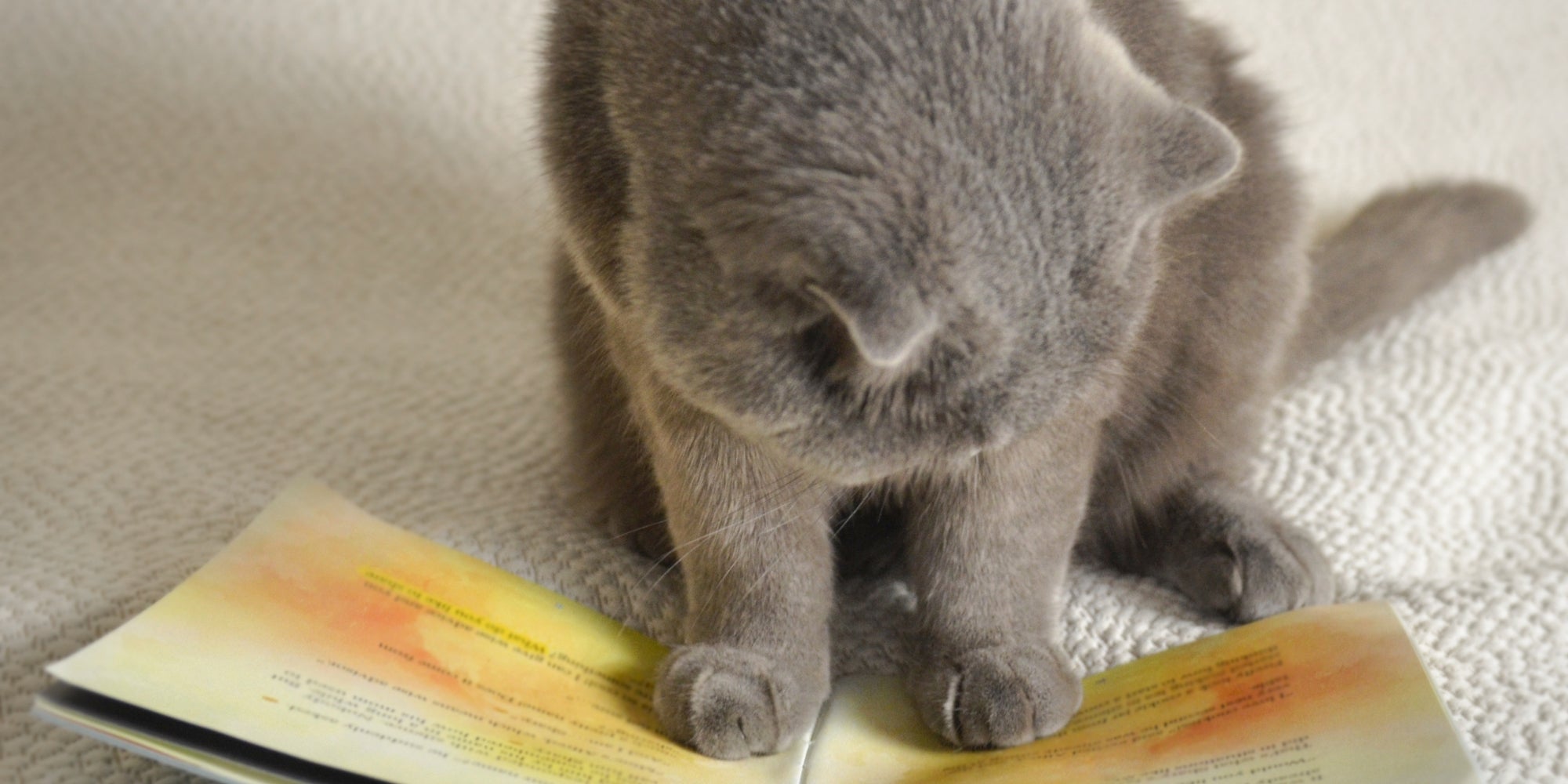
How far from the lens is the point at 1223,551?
3.42ft

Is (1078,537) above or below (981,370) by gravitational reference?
below

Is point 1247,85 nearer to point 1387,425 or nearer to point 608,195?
point 1387,425

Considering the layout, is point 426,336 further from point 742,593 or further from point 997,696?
point 997,696

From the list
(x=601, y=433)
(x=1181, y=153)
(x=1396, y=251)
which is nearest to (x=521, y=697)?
(x=601, y=433)

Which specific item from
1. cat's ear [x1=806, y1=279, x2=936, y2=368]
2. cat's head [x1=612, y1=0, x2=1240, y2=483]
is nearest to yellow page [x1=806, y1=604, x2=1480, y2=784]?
cat's head [x1=612, y1=0, x2=1240, y2=483]

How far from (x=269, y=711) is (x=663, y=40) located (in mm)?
474

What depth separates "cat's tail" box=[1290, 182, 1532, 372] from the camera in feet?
4.38

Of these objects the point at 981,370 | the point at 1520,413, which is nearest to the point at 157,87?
the point at 981,370

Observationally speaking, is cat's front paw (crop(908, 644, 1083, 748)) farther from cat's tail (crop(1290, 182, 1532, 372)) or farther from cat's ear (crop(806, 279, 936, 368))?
cat's tail (crop(1290, 182, 1532, 372))

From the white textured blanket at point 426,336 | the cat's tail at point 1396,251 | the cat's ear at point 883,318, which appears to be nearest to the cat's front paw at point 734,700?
the white textured blanket at point 426,336

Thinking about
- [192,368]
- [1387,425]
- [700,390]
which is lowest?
[192,368]

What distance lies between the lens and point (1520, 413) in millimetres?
1278

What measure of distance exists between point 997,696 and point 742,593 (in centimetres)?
19

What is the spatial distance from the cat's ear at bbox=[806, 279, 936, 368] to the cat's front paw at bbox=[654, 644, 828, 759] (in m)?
0.31
